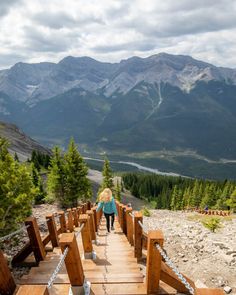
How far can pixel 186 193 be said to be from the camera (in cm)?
7919

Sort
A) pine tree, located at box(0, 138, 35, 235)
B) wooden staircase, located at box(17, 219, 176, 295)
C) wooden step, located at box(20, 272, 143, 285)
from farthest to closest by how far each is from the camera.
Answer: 1. pine tree, located at box(0, 138, 35, 235)
2. wooden step, located at box(20, 272, 143, 285)
3. wooden staircase, located at box(17, 219, 176, 295)

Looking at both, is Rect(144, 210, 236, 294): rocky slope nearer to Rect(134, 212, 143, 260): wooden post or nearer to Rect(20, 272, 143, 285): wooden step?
Rect(134, 212, 143, 260): wooden post

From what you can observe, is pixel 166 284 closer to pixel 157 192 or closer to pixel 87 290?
pixel 87 290

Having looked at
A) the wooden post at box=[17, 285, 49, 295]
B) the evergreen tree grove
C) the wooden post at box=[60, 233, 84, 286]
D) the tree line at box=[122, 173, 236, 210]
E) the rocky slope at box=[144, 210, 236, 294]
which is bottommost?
the tree line at box=[122, 173, 236, 210]

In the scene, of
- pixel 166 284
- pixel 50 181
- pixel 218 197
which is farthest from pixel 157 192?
pixel 166 284

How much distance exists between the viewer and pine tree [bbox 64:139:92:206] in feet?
117

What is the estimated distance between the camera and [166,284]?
5281 mm

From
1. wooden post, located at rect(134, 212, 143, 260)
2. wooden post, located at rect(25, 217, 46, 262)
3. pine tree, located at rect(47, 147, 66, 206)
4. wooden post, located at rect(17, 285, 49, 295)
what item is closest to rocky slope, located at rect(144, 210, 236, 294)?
wooden post, located at rect(134, 212, 143, 260)

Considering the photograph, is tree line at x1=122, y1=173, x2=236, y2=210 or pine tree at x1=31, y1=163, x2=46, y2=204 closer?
pine tree at x1=31, y1=163, x2=46, y2=204

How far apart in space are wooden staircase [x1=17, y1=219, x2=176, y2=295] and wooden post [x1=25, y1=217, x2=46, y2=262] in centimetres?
23

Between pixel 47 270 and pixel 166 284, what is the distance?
2.82 meters

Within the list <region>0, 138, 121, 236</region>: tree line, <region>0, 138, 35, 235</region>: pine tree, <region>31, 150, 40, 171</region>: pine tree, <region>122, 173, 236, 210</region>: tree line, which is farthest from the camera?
<region>122, 173, 236, 210</region>: tree line

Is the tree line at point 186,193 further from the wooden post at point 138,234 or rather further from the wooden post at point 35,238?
the wooden post at point 35,238

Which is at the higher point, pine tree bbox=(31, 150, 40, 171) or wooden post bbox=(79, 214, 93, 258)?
wooden post bbox=(79, 214, 93, 258)
